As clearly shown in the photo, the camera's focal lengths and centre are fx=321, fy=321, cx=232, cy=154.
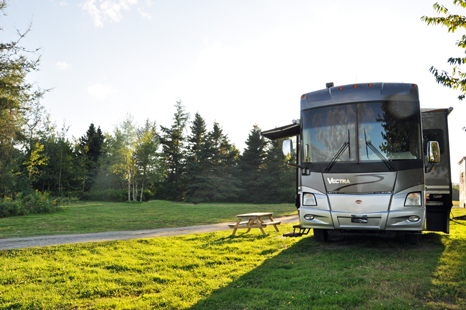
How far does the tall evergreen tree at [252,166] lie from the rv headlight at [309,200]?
119 ft

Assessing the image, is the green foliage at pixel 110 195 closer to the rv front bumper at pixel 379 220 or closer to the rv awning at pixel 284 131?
the rv awning at pixel 284 131

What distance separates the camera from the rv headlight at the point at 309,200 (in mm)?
7371

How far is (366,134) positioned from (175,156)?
43188 millimetres

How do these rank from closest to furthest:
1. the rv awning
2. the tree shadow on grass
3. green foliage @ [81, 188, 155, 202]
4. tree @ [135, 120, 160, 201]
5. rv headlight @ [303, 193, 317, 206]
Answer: the tree shadow on grass < rv headlight @ [303, 193, 317, 206] < the rv awning < tree @ [135, 120, 160, 201] < green foliage @ [81, 188, 155, 202]

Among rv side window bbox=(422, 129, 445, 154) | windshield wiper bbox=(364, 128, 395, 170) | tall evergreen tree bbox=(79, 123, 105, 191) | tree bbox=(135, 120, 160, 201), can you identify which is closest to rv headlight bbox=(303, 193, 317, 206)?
windshield wiper bbox=(364, 128, 395, 170)

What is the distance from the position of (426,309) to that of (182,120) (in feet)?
162

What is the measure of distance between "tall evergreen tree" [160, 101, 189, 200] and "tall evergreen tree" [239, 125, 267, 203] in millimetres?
8609

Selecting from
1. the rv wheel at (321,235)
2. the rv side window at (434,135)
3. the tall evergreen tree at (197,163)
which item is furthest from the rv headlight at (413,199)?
the tall evergreen tree at (197,163)

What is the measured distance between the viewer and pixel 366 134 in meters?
7.15

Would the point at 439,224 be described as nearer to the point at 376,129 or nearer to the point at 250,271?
the point at 376,129

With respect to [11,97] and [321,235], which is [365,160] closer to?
[321,235]

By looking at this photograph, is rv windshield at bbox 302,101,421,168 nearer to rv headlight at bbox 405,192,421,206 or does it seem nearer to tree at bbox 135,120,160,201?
rv headlight at bbox 405,192,421,206

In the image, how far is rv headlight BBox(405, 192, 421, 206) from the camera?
666 cm

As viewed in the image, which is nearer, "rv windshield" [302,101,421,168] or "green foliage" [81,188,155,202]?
"rv windshield" [302,101,421,168]
